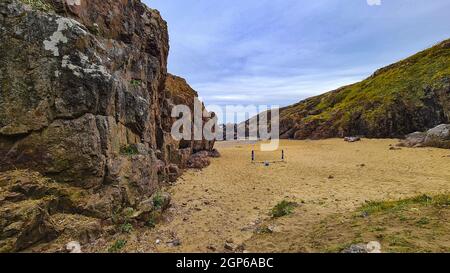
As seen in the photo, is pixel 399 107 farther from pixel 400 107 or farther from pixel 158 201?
pixel 158 201

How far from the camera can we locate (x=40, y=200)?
8875 millimetres

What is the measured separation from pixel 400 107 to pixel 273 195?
42013 millimetres

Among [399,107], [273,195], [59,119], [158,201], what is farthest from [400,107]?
[59,119]

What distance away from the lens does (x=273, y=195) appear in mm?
16516

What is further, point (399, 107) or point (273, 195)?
point (399, 107)

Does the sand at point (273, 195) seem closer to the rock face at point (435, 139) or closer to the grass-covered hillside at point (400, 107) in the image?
the rock face at point (435, 139)

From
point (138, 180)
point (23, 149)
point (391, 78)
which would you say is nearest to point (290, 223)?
point (138, 180)

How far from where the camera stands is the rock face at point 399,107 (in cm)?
4241

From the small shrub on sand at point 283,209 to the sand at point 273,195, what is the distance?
1.07ft

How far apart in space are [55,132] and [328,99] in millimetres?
84689

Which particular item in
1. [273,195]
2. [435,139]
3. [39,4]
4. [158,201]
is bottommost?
[273,195]

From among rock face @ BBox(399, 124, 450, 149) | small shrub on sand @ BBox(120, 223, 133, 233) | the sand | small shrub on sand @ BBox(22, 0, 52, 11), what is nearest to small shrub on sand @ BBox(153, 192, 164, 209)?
the sand

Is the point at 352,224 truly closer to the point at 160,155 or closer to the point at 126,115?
the point at 126,115

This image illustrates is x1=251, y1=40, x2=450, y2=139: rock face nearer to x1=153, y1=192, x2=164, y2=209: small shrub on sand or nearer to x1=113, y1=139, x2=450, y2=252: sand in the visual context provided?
x1=113, y1=139, x2=450, y2=252: sand
